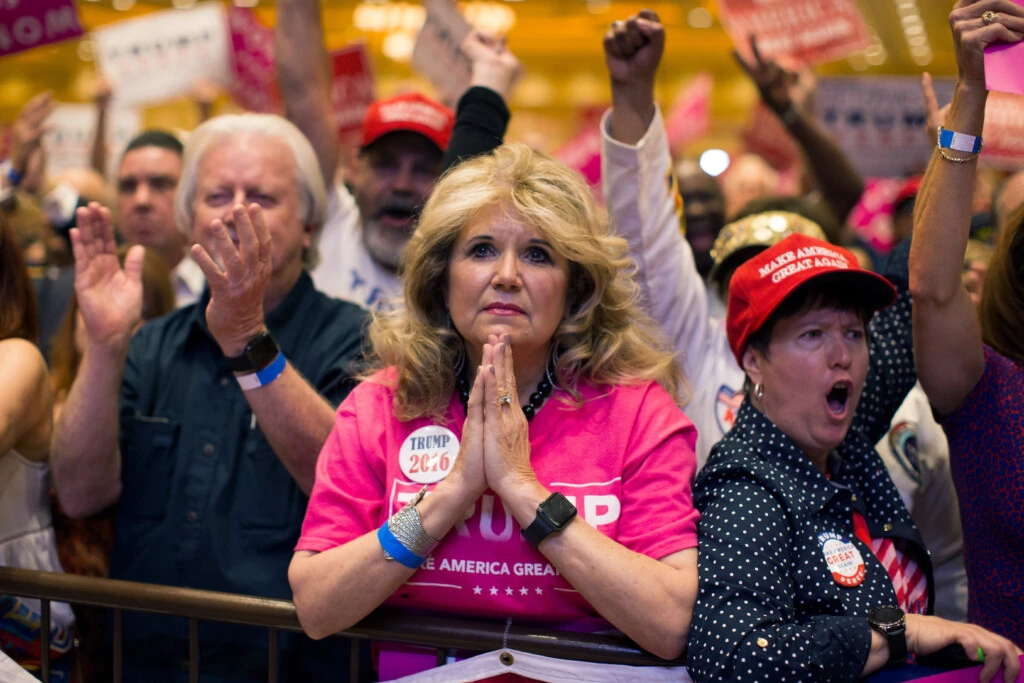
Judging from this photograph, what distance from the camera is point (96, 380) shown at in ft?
7.07

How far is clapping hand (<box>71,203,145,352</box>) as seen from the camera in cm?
216

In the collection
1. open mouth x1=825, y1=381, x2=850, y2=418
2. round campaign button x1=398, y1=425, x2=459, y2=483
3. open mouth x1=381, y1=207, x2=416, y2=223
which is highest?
open mouth x1=381, y1=207, x2=416, y2=223

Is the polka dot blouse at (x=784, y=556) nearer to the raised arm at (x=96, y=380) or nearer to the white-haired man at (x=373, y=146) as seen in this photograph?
the white-haired man at (x=373, y=146)

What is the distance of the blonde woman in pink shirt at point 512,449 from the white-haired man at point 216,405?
277 millimetres

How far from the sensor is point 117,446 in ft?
7.27

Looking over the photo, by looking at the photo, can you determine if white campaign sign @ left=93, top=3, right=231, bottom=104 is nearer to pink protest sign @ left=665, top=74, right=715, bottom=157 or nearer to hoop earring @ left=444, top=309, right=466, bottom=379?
pink protest sign @ left=665, top=74, right=715, bottom=157

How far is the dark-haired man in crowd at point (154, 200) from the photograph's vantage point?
3867mm

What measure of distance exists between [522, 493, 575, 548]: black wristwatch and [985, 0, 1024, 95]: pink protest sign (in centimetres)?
101

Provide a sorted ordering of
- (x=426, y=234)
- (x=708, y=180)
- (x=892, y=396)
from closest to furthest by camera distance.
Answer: (x=426, y=234)
(x=892, y=396)
(x=708, y=180)

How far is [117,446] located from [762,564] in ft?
4.65

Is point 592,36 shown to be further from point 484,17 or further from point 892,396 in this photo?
point 892,396

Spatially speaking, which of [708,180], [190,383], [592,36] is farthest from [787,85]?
[592,36]

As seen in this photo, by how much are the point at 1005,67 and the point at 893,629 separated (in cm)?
96

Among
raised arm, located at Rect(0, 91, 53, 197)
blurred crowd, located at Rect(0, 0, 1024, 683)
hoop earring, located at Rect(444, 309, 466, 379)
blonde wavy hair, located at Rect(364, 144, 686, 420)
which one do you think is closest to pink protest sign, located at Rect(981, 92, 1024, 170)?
blurred crowd, located at Rect(0, 0, 1024, 683)
